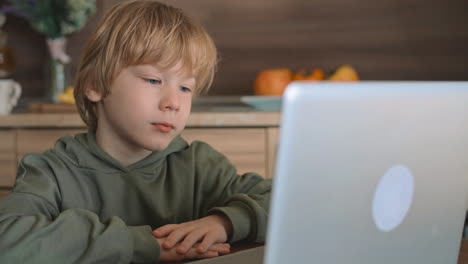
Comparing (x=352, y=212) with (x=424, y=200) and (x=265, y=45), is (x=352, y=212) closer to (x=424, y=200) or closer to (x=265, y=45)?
(x=424, y=200)

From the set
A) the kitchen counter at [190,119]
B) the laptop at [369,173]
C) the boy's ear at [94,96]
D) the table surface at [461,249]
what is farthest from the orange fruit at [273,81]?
the laptop at [369,173]

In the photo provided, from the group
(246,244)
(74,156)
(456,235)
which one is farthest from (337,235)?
(74,156)

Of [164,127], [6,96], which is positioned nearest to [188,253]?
[164,127]

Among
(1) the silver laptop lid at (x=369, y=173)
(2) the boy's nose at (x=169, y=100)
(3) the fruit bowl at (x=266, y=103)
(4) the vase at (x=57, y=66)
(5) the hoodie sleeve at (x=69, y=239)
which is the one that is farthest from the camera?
(4) the vase at (x=57, y=66)

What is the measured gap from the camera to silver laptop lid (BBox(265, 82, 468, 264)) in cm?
56

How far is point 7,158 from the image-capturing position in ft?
7.52

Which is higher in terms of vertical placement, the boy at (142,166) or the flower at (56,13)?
the flower at (56,13)

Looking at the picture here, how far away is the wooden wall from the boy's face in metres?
1.64

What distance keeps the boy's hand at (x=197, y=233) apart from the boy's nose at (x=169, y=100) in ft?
0.69

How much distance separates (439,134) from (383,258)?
0.14 meters

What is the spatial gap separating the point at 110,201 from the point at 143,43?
28cm

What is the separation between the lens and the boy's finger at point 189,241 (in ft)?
3.01

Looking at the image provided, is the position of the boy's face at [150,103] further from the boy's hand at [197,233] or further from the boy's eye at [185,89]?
the boy's hand at [197,233]

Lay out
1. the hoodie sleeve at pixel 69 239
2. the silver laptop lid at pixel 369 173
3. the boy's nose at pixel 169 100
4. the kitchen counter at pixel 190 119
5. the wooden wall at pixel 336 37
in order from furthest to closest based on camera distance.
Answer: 1. the wooden wall at pixel 336 37
2. the kitchen counter at pixel 190 119
3. the boy's nose at pixel 169 100
4. the hoodie sleeve at pixel 69 239
5. the silver laptop lid at pixel 369 173
